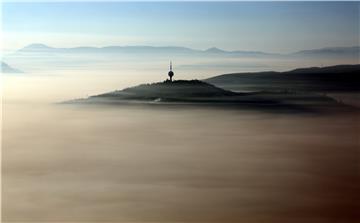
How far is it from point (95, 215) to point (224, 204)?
0.61m

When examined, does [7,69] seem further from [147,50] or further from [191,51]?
[191,51]

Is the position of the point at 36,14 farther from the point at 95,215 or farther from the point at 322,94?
the point at 322,94

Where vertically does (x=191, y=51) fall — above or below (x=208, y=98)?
above

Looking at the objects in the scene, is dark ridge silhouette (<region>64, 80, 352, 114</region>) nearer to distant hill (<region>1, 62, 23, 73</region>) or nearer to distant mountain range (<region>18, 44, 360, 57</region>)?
distant mountain range (<region>18, 44, 360, 57</region>)

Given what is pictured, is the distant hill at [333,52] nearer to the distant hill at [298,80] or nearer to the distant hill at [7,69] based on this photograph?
the distant hill at [298,80]

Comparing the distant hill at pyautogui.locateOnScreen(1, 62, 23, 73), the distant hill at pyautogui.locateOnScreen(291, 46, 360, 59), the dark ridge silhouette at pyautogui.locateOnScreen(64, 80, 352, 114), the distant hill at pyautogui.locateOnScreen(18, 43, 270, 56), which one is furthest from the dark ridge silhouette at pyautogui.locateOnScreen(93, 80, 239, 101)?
the distant hill at pyautogui.locateOnScreen(291, 46, 360, 59)

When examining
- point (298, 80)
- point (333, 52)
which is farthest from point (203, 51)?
point (333, 52)

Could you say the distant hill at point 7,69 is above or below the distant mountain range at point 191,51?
below

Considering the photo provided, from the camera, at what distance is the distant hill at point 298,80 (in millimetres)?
2438

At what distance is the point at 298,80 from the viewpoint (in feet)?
8.07

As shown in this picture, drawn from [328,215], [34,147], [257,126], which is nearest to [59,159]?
[34,147]

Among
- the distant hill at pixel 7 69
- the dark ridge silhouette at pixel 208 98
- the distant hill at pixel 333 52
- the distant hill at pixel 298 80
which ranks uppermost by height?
the distant hill at pixel 333 52

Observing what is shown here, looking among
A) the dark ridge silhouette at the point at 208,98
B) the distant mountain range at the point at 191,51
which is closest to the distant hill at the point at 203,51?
the distant mountain range at the point at 191,51

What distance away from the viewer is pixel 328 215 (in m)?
2.34
